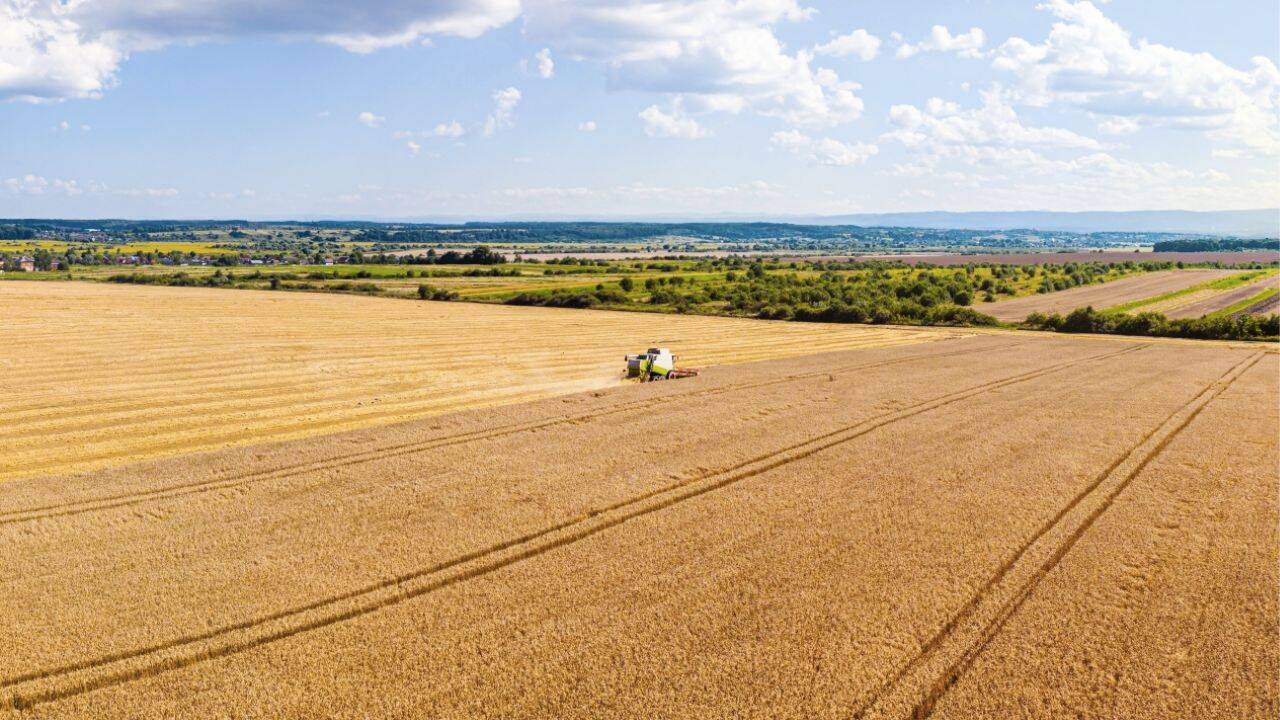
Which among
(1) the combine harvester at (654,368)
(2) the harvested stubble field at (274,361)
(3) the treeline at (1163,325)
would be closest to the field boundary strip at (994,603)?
(1) the combine harvester at (654,368)

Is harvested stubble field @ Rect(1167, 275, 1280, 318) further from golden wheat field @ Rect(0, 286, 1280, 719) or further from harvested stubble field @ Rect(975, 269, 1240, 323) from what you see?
golden wheat field @ Rect(0, 286, 1280, 719)

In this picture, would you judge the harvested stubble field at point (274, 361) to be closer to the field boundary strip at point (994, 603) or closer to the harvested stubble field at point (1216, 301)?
the field boundary strip at point (994, 603)

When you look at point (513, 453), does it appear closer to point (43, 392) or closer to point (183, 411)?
point (183, 411)

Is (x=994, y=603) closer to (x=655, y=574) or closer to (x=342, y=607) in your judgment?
(x=655, y=574)

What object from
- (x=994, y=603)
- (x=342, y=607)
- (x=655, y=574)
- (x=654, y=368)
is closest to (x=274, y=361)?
(x=654, y=368)

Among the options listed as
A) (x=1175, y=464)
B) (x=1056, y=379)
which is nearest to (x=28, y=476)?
(x=1175, y=464)
